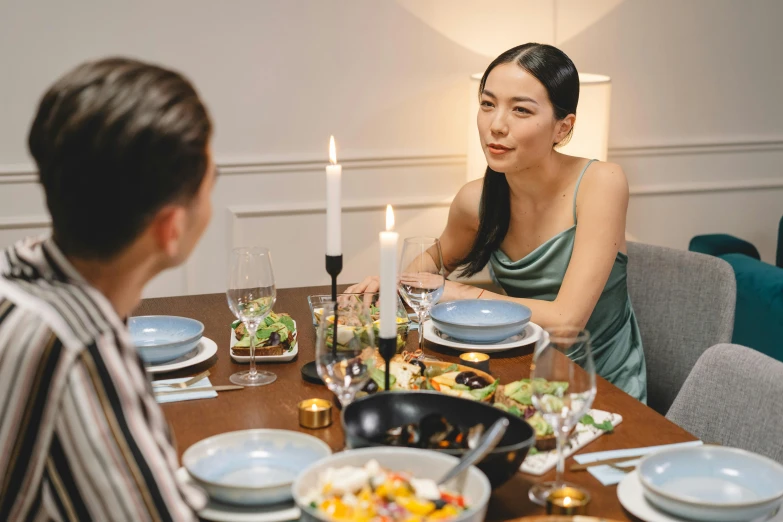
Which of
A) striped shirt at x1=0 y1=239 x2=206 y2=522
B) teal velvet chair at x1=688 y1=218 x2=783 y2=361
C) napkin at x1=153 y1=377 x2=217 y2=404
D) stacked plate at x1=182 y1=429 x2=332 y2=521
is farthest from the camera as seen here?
teal velvet chair at x1=688 y1=218 x2=783 y2=361

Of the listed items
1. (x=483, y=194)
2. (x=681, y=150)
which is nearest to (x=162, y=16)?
(x=483, y=194)

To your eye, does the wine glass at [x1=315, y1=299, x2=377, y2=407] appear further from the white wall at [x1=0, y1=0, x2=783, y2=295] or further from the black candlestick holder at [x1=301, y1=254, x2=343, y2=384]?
the white wall at [x1=0, y1=0, x2=783, y2=295]

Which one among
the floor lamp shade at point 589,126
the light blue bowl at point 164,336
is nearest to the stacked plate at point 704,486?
the light blue bowl at point 164,336

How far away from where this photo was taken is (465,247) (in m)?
2.75

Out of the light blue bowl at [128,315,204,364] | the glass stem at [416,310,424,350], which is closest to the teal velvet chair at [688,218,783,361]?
the glass stem at [416,310,424,350]

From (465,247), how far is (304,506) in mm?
1831

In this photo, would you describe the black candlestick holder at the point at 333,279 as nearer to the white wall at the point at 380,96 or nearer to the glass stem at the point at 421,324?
the glass stem at the point at 421,324

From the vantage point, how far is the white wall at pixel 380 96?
124 inches

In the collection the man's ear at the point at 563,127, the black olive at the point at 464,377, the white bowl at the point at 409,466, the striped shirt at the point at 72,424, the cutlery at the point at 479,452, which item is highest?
the man's ear at the point at 563,127

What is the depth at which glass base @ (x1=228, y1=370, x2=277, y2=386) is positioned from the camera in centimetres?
162

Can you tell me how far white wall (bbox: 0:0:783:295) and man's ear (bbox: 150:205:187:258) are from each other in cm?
237

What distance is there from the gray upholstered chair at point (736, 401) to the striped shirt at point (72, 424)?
1.05 m

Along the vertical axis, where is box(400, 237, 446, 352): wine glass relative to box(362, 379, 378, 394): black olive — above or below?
above

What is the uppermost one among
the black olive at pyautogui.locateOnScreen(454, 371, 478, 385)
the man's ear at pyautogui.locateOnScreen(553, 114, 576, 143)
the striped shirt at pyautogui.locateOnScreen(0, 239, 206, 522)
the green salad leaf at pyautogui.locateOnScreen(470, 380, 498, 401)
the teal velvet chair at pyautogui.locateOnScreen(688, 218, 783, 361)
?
the man's ear at pyautogui.locateOnScreen(553, 114, 576, 143)
